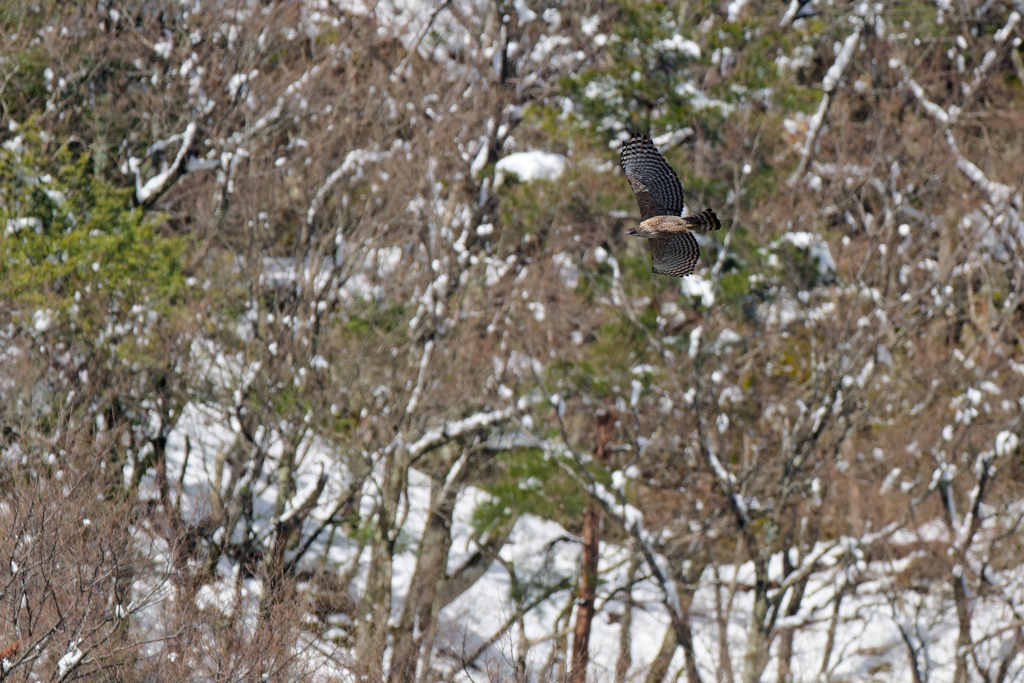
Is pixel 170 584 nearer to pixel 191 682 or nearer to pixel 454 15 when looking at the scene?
pixel 191 682

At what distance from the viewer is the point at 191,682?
9.59 m

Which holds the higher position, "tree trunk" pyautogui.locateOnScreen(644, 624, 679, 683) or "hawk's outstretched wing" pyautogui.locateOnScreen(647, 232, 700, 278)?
"tree trunk" pyautogui.locateOnScreen(644, 624, 679, 683)

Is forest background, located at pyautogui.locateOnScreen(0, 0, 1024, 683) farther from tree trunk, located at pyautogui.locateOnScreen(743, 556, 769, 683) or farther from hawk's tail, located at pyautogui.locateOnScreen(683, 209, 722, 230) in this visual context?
hawk's tail, located at pyautogui.locateOnScreen(683, 209, 722, 230)

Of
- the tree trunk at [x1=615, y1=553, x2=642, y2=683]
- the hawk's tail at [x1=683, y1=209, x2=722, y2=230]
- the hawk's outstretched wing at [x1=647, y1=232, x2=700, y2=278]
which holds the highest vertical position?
the tree trunk at [x1=615, y1=553, x2=642, y2=683]

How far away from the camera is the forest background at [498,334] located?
13.9 metres

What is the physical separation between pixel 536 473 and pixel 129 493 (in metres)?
5.53

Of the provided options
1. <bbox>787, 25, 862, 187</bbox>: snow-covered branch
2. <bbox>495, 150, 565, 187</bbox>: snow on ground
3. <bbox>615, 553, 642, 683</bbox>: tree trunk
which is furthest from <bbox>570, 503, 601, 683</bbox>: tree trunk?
<bbox>787, 25, 862, 187</bbox>: snow-covered branch

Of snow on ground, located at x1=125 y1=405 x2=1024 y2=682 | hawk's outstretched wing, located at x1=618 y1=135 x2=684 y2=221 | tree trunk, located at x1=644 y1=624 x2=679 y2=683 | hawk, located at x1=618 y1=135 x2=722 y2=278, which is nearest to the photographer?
hawk, located at x1=618 y1=135 x2=722 y2=278

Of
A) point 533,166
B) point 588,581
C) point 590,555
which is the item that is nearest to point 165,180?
point 533,166

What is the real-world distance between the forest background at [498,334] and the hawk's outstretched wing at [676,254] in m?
4.37

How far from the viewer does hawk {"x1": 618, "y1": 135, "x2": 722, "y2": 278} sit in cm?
683

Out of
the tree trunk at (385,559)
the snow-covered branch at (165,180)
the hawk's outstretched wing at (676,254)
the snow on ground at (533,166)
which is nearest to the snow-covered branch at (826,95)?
the snow on ground at (533,166)

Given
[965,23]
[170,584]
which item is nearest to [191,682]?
[170,584]

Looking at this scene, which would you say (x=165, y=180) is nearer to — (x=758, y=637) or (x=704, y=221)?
(x=758, y=637)
